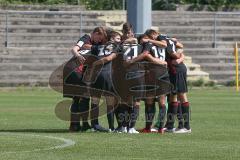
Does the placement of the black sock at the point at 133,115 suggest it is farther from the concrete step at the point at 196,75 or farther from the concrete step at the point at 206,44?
the concrete step at the point at 206,44

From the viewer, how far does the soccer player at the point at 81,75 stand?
56.1 ft

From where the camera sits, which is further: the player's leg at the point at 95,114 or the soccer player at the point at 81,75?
the player's leg at the point at 95,114

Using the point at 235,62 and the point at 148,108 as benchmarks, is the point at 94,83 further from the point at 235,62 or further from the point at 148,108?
the point at 235,62

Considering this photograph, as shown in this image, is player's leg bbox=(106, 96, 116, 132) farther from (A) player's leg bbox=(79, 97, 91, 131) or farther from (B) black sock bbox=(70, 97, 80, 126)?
(B) black sock bbox=(70, 97, 80, 126)

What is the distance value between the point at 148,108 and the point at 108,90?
0.83 m

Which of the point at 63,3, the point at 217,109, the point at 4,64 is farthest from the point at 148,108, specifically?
the point at 63,3

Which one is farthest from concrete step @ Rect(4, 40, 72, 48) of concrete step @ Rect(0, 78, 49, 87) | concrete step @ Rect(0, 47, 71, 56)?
concrete step @ Rect(0, 78, 49, 87)

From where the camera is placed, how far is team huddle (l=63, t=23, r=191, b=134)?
56.3ft

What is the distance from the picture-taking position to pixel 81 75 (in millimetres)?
17328

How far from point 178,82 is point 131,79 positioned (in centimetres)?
96

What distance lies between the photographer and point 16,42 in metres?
37.7

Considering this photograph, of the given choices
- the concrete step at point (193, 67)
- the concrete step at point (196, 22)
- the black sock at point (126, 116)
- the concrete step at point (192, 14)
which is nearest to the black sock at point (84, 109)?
the black sock at point (126, 116)

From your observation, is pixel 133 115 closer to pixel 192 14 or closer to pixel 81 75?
pixel 81 75

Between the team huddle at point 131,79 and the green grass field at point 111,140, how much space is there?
566 millimetres
